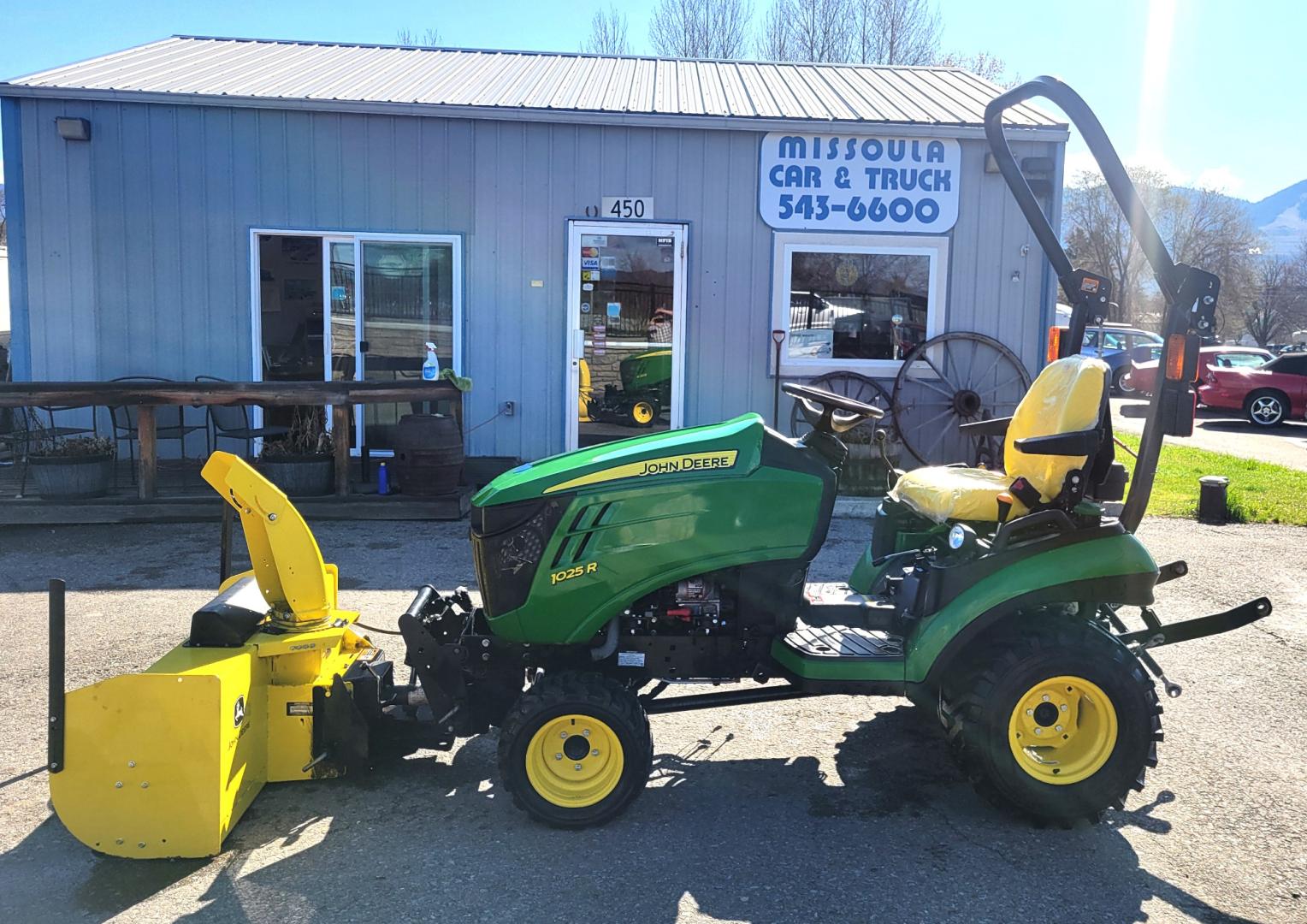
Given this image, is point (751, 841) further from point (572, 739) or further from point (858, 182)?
point (858, 182)

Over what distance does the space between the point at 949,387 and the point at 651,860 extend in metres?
7.49

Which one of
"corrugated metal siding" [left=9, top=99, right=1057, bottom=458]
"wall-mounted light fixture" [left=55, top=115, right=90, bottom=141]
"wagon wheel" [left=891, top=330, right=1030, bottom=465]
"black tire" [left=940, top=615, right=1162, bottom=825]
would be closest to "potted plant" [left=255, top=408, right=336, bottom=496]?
"corrugated metal siding" [left=9, top=99, right=1057, bottom=458]

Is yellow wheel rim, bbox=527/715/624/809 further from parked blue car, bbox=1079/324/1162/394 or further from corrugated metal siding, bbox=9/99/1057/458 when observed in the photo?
parked blue car, bbox=1079/324/1162/394

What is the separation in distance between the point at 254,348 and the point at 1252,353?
18320 millimetres

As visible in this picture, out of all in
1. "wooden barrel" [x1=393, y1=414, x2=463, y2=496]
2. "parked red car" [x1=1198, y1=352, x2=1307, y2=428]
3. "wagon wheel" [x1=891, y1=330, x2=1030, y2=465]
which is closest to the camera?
"wooden barrel" [x1=393, y1=414, x2=463, y2=496]

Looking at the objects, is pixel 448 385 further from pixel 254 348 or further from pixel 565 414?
pixel 254 348

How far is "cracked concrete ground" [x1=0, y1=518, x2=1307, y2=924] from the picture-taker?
307cm

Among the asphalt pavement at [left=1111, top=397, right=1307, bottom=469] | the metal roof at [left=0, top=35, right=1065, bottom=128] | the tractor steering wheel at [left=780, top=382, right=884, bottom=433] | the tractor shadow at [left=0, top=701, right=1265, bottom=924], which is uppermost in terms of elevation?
the metal roof at [left=0, top=35, right=1065, bottom=128]

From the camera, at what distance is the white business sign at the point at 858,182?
9.77 m

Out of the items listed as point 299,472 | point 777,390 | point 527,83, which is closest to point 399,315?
point 299,472

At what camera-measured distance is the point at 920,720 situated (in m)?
4.52

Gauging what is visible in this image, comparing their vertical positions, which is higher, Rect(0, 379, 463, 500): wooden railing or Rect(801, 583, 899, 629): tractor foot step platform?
Rect(0, 379, 463, 500): wooden railing

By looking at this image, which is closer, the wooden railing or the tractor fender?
the tractor fender

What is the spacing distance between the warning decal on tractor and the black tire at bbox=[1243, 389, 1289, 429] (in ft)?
57.5
